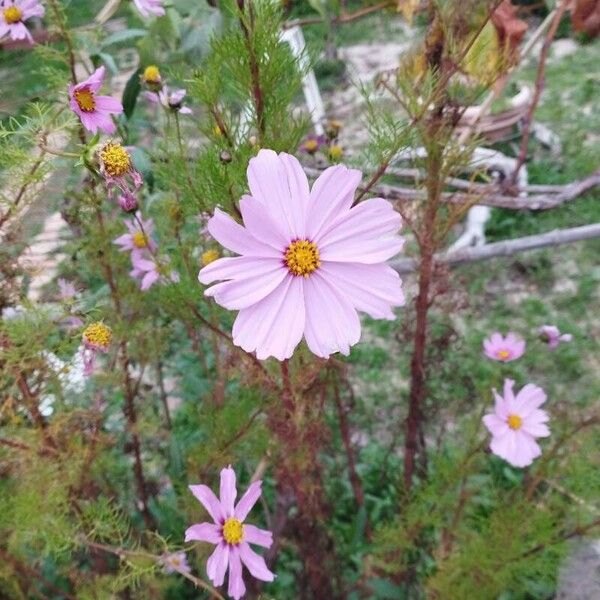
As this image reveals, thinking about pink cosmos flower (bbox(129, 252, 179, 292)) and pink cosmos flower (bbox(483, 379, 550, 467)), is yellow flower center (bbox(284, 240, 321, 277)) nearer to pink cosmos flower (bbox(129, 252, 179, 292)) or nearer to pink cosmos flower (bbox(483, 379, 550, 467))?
pink cosmos flower (bbox(129, 252, 179, 292))

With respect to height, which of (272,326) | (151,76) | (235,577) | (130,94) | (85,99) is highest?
(130,94)

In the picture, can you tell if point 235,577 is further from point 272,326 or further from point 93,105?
point 93,105

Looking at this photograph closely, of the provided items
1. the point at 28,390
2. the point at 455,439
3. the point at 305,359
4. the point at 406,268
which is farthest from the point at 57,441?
the point at 455,439

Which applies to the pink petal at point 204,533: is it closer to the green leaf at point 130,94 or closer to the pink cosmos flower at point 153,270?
the pink cosmos flower at point 153,270

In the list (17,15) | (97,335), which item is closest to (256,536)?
(97,335)

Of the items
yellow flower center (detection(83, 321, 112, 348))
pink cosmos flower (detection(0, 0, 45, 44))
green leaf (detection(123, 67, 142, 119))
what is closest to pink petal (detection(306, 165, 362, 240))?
yellow flower center (detection(83, 321, 112, 348))

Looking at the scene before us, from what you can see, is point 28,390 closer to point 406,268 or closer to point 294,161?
point 294,161

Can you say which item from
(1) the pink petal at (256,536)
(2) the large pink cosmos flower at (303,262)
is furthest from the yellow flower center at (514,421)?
(2) the large pink cosmos flower at (303,262)
